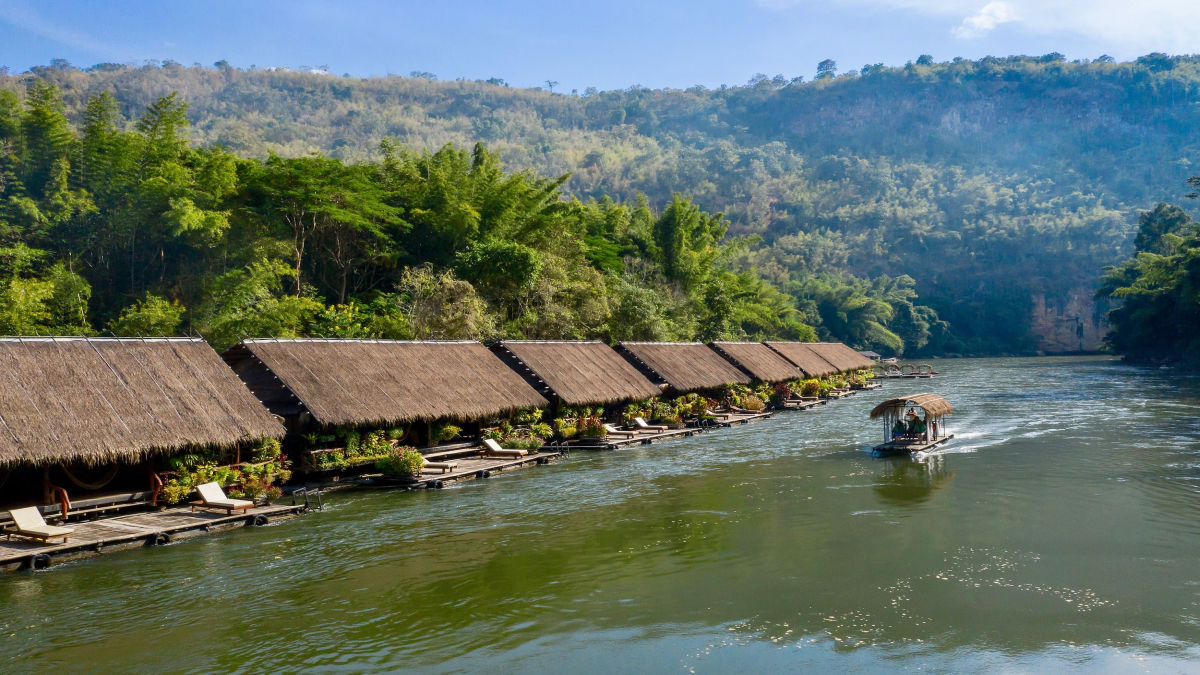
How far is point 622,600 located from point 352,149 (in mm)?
131243

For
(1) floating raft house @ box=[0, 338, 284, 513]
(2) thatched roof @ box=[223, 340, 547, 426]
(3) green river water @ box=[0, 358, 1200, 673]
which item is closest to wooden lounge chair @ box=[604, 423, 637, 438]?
(2) thatched roof @ box=[223, 340, 547, 426]

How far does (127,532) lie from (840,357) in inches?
2060

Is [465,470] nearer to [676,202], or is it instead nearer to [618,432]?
[618,432]

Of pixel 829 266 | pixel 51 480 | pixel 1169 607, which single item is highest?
pixel 829 266

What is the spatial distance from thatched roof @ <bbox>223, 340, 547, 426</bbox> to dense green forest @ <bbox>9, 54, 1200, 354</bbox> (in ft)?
25.1

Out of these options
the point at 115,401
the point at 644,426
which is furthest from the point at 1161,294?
the point at 115,401

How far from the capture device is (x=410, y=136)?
153875 mm

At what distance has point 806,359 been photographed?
168ft

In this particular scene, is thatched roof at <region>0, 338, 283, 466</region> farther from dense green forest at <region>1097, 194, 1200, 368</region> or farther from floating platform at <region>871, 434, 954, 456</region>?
dense green forest at <region>1097, 194, 1200, 368</region>

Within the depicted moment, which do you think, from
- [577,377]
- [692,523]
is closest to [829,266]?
[577,377]

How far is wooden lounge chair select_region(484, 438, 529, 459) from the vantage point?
2348cm

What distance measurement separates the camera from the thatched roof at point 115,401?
1390 cm

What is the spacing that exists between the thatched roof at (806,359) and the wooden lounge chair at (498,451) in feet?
90.4

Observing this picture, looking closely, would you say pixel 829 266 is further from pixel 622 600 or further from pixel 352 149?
pixel 622 600
